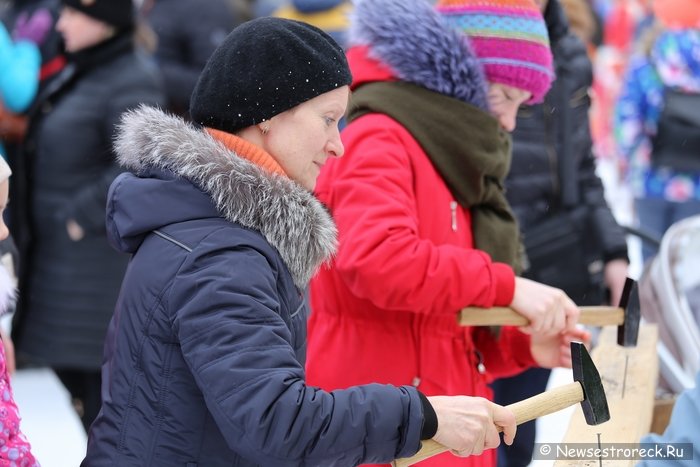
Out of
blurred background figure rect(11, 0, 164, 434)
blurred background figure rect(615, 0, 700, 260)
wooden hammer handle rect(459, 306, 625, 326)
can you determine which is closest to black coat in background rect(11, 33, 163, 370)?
blurred background figure rect(11, 0, 164, 434)

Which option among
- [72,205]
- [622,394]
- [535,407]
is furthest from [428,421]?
[72,205]

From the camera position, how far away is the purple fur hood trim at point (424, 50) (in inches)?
93.7

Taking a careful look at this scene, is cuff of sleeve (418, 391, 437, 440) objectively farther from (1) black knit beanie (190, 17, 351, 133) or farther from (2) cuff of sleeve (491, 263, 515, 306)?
(2) cuff of sleeve (491, 263, 515, 306)

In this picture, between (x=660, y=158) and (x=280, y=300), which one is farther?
(x=660, y=158)

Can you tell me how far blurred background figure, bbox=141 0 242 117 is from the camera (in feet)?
20.0

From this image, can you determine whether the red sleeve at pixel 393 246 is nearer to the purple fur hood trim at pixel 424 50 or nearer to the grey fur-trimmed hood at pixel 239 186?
the purple fur hood trim at pixel 424 50

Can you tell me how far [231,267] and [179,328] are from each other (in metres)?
0.12

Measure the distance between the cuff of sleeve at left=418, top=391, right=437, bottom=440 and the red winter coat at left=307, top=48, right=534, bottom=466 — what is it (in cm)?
57

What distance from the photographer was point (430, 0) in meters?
2.56

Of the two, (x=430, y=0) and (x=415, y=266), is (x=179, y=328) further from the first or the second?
(x=430, y=0)

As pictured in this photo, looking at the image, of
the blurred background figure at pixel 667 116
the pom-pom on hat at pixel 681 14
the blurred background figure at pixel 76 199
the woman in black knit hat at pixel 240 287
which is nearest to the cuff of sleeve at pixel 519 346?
the woman in black knit hat at pixel 240 287

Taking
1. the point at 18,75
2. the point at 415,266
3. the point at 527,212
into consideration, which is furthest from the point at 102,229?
the point at 415,266

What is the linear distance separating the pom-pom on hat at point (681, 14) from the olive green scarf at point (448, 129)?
3067 millimetres

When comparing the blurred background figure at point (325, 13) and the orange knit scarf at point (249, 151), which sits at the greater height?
the orange knit scarf at point (249, 151)
